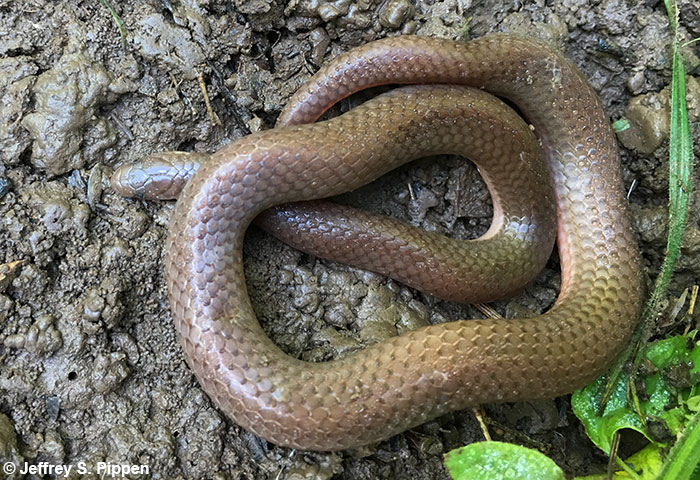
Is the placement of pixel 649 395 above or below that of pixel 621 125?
below

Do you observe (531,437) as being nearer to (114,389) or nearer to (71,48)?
(114,389)

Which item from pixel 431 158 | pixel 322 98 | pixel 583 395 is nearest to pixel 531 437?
pixel 583 395

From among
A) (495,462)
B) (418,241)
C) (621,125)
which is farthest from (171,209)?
(621,125)

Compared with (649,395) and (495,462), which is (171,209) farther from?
(649,395)

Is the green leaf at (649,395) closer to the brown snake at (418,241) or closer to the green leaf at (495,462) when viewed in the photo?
the brown snake at (418,241)

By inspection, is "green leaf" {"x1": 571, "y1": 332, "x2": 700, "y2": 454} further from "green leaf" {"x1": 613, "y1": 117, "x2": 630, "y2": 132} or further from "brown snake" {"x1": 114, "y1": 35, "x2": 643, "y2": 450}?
"green leaf" {"x1": 613, "y1": 117, "x2": 630, "y2": 132}

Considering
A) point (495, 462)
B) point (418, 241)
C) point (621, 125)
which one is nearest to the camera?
point (495, 462)
